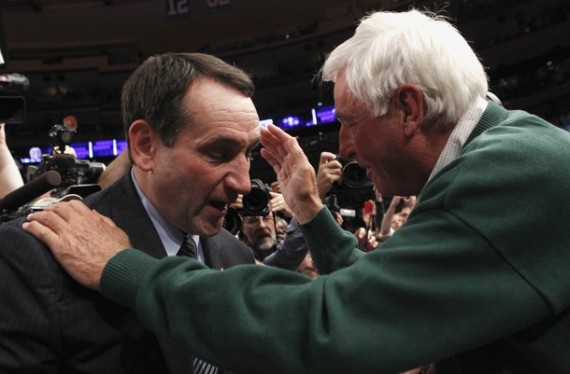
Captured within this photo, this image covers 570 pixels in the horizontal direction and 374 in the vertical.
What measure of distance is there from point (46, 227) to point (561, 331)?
1102mm

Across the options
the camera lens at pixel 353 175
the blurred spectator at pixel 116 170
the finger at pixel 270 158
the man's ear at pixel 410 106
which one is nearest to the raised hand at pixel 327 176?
the camera lens at pixel 353 175

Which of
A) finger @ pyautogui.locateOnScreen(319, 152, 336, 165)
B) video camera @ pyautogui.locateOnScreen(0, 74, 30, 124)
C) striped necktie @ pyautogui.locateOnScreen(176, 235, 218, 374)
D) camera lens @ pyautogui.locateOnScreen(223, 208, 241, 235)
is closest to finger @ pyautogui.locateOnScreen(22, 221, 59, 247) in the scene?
striped necktie @ pyautogui.locateOnScreen(176, 235, 218, 374)

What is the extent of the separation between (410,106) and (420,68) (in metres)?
0.09

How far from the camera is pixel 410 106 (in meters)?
1.38

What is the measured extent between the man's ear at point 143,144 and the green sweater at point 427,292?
1.17 feet

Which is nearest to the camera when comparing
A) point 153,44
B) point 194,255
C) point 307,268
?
point 194,255

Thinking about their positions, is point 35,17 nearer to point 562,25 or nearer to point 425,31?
point 562,25

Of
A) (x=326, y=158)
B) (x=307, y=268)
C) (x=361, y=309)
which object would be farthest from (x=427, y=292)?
(x=307, y=268)

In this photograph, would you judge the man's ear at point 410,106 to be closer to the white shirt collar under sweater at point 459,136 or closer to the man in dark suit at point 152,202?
the white shirt collar under sweater at point 459,136

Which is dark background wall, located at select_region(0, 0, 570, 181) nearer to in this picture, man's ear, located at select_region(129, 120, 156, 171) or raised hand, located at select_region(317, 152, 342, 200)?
raised hand, located at select_region(317, 152, 342, 200)

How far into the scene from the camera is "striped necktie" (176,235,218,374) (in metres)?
1.39

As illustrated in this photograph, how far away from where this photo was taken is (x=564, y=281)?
1.05 meters

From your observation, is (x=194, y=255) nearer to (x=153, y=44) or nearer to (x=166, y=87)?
(x=166, y=87)

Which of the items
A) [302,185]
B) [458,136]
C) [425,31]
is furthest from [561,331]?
[302,185]
